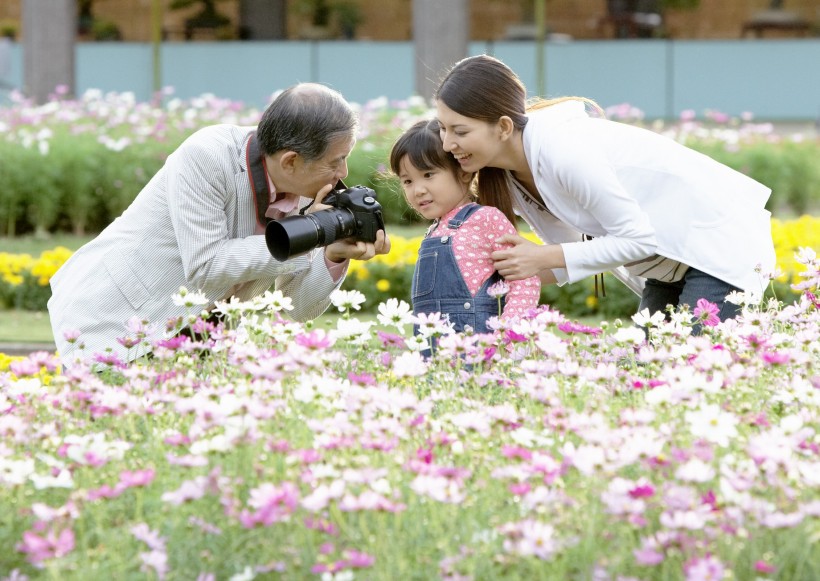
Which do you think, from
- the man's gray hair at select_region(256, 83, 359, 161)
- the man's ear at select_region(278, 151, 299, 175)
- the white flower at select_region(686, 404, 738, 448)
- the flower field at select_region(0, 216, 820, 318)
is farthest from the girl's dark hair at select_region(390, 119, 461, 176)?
the flower field at select_region(0, 216, 820, 318)

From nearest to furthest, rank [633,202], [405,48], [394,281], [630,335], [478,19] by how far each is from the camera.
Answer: [630,335] < [633,202] < [394,281] < [478,19] < [405,48]

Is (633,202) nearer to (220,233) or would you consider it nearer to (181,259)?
(220,233)

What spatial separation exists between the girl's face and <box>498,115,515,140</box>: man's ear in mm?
222

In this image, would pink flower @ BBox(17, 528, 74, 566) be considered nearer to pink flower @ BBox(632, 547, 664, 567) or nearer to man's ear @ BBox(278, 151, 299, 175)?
pink flower @ BBox(632, 547, 664, 567)

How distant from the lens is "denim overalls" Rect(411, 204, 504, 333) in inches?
123

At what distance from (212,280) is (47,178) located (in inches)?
205

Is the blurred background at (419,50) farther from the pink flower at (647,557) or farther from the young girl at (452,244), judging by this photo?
the pink flower at (647,557)

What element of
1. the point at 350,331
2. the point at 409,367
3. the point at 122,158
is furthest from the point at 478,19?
the point at 409,367

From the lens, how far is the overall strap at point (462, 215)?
10.4 feet

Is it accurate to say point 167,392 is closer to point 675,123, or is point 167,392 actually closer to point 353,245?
point 353,245

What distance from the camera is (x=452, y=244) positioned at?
315 centimetres

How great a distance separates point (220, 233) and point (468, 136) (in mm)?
656

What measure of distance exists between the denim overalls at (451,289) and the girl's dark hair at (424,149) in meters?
0.13

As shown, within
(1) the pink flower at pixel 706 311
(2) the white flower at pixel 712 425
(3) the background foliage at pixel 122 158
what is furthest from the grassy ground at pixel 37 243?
(2) the white flower at pixel 712 425
